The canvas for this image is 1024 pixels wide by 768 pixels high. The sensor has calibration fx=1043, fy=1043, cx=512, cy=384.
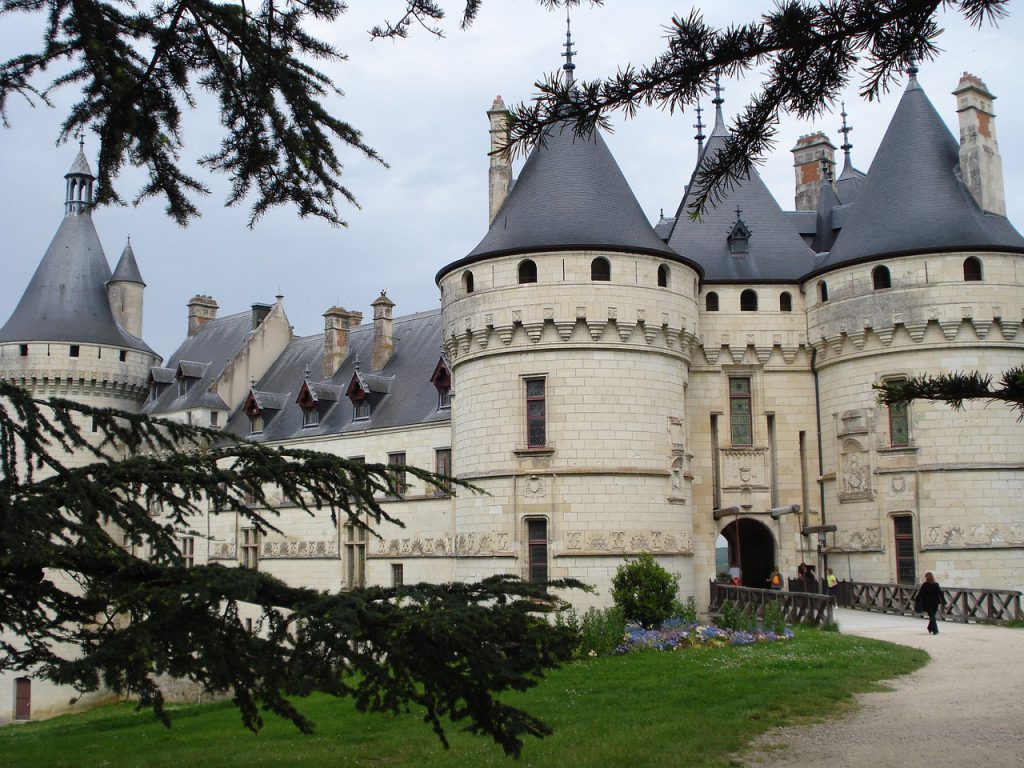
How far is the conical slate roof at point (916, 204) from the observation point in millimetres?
23016

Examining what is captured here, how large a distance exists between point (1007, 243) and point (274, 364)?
25038 millimetres

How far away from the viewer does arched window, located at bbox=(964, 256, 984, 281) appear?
74.9 feet

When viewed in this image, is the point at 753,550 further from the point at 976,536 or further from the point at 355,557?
the point at 355,557

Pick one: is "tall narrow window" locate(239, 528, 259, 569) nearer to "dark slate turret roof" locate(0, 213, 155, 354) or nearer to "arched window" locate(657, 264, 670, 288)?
"dark slate turret roof" locate(0, 213, 155, 354)

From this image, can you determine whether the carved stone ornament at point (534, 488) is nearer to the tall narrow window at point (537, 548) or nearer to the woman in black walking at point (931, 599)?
the tall narrow window at point (537, 548)

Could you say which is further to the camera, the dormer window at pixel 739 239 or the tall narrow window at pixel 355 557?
the tall narrow window at pixel 355 557

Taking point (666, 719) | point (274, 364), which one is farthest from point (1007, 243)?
point (274, 364)

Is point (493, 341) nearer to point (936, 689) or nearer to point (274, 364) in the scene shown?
point (936, 689)

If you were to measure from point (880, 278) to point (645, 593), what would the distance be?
9437mm

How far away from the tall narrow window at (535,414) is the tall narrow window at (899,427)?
7.63m

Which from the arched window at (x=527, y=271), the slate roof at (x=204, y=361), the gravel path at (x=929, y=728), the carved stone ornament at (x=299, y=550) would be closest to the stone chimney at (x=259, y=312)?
the slate roof at (x=204, y=361)

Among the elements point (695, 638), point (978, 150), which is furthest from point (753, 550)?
point (978, 150)

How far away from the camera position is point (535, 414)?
2228cm

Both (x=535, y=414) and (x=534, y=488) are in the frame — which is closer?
(x=534, y=488)
